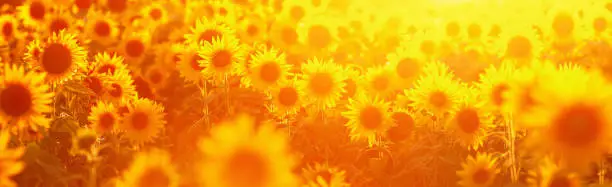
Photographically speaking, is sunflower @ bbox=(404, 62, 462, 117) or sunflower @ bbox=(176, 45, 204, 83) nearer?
sunflower @ bbox=(404, 62, 462, 117)

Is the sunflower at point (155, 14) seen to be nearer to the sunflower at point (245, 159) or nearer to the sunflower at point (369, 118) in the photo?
the sunflower at point (369, 118)

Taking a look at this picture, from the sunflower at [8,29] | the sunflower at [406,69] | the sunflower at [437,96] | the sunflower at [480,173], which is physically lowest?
the sunflower at [480,173]

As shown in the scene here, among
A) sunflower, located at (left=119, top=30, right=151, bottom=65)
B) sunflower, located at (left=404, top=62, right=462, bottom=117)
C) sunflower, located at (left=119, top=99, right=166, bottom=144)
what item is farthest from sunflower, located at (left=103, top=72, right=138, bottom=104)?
sunflower, located at (left=404, top=62, right=462, bottom=117)

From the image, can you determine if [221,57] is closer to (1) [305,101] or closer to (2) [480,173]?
(1) [305,101]

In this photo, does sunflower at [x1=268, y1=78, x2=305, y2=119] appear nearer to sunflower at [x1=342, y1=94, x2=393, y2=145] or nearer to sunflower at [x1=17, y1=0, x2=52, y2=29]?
sunflower at [x1=342, y1=94, x2=393, y2=145]

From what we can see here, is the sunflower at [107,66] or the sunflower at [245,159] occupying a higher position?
the sunflower at [107,66]

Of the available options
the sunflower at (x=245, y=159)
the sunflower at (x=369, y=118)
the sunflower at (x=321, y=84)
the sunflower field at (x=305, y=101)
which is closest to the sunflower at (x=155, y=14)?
the sunflower field at (x=305, y=101)
